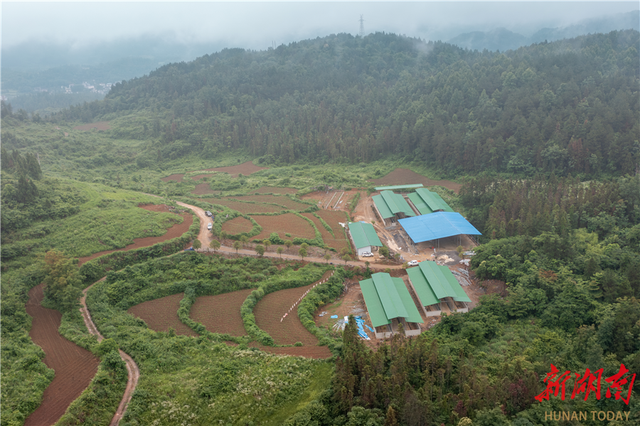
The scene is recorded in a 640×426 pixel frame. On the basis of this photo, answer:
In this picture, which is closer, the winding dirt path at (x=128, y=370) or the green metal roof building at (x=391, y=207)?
the winding dirt path at (x=128, y=370)

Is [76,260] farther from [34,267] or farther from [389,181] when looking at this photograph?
[389,181]

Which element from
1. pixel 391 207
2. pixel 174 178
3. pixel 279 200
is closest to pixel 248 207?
pixel 279 200

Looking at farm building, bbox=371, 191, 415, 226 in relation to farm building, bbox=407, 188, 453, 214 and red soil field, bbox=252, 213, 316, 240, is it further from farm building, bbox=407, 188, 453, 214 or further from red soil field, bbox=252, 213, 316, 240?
red soil field, bbox=252, 213, 316, 240

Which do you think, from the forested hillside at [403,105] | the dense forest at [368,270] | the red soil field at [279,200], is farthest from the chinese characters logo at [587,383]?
the forested hillside at [403,105]

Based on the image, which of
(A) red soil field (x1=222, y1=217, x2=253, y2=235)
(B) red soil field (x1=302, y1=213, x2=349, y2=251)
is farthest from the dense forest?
(B) red soil field (x1=302, y1=213, x2=349, y2=251)

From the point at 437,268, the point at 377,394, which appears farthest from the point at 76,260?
the point at 437,268

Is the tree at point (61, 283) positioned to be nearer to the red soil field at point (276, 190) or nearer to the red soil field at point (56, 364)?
the red soil field at point (56, 364)

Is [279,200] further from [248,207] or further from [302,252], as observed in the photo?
[302,252]
